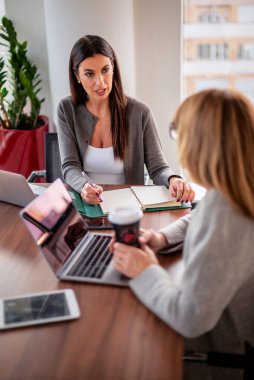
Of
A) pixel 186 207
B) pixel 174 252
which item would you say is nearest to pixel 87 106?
pixel 186 207

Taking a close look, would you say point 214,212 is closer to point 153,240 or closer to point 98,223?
point 153,240

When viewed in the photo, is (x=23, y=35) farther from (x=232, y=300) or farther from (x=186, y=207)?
(x=232, y=300)

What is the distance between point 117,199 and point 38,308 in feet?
2.44

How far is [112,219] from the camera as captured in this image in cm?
121

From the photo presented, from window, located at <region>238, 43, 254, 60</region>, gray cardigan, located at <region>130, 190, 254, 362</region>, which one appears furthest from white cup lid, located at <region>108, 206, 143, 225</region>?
window, located at <region>238, 43, 254, 60</region>

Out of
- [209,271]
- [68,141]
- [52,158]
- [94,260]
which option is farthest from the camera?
[52,158]

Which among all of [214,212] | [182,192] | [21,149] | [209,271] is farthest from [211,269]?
[21,149]

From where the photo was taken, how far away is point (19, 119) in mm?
3375

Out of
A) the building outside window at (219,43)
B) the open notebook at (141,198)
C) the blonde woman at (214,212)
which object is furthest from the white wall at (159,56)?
the blonde woman at (214,212)

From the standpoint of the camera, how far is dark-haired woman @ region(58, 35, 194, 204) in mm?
2293

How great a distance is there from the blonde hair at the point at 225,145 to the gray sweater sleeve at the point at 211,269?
39mm

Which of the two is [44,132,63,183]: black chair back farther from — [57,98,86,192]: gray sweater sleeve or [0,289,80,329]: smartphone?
[0,289,80,329]: smartphone

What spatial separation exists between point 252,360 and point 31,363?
54 centimetres

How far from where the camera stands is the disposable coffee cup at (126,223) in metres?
1.22
